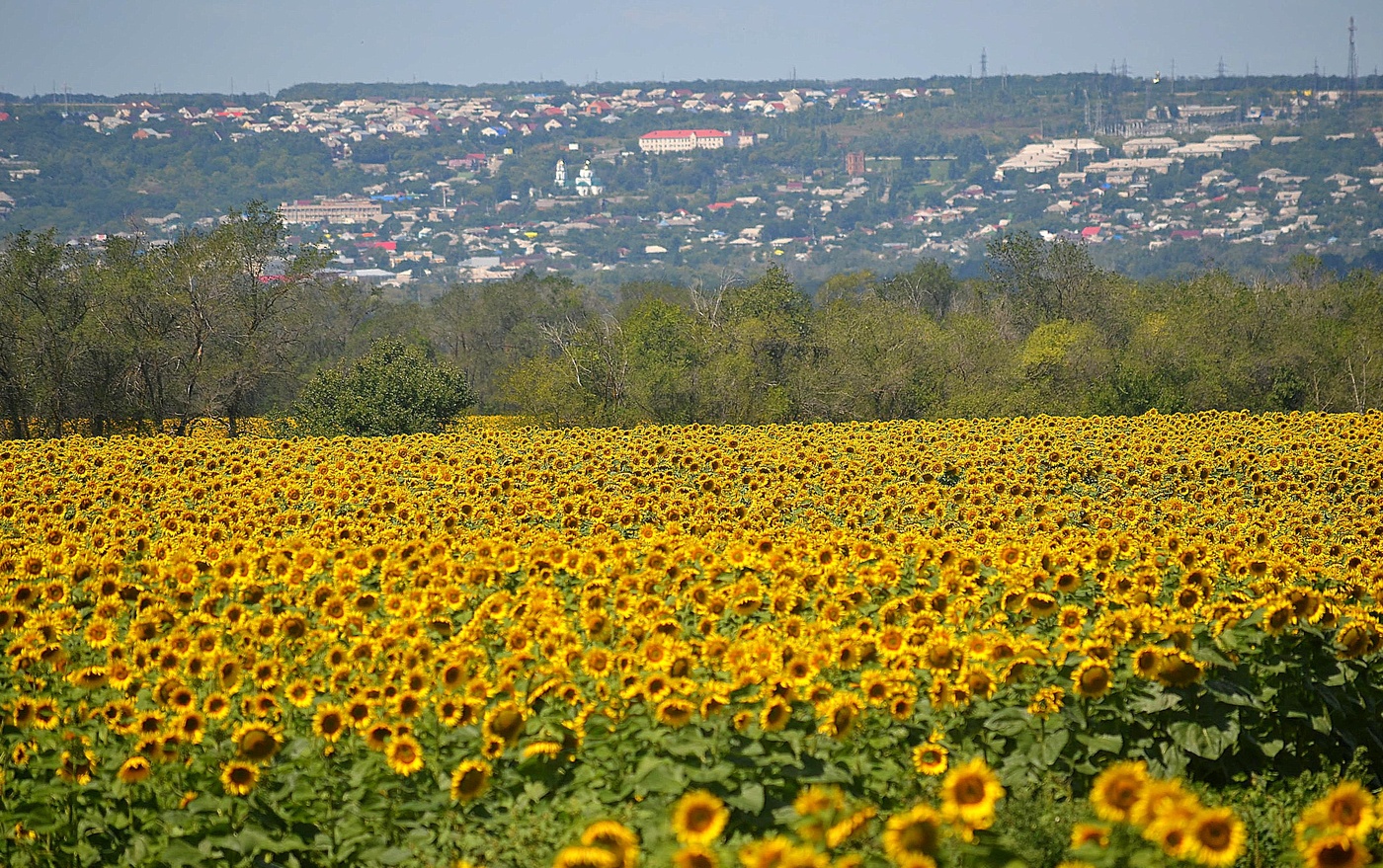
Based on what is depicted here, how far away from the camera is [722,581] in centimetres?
768

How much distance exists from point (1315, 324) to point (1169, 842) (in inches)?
2141

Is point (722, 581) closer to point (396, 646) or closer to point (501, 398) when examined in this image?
point (396, 646)

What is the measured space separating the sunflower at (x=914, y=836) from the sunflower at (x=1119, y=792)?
56cm

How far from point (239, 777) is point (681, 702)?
199 centimetres

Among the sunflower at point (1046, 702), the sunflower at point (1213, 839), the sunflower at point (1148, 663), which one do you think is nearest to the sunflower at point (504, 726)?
the sunflower at point (1046, 702)

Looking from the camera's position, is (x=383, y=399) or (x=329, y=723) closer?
(x=329, y=723)

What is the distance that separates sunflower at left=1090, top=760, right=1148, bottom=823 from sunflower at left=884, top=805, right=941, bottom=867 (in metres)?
0.56

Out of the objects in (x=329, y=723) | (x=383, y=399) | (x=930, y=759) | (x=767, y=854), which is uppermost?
(x=767, y=854)

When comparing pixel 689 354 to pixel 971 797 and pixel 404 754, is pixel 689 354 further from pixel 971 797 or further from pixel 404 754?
pixel 971 797

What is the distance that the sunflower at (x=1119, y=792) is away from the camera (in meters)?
4.19

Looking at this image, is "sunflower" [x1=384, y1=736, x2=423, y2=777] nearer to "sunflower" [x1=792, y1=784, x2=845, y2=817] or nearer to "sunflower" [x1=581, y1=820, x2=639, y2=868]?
"sunflower" [x1=581, y1=820, x2=639, y2=868]

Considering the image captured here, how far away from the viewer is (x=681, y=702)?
19.1ft

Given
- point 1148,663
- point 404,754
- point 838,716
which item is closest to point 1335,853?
point 838,716

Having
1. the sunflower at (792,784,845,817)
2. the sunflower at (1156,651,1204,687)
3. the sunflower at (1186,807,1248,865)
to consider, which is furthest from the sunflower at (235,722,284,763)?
the sunflower at (1156,651,1204,687)
